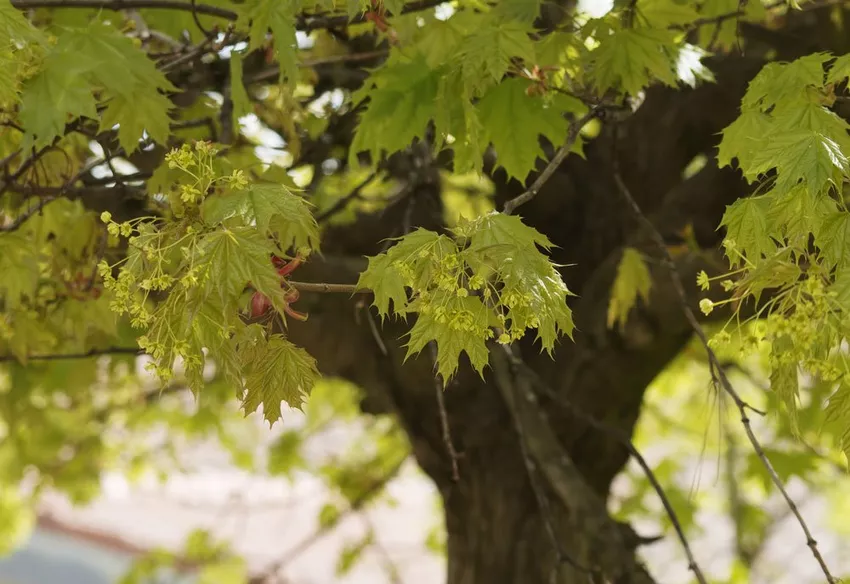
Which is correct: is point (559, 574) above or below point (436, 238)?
below

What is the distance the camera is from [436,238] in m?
1.04

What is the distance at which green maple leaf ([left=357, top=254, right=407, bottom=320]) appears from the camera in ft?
3.50

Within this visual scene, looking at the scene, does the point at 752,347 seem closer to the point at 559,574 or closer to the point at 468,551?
the point at 559,574

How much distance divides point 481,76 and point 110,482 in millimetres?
8487

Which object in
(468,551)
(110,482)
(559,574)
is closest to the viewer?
(559,574)

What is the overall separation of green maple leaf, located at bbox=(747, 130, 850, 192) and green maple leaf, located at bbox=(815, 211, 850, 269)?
5cm

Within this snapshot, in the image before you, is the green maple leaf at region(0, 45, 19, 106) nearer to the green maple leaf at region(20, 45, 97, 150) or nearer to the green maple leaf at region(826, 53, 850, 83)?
the green maple leaf at region(20, 45, 97, 150)

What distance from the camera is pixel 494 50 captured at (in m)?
1.38

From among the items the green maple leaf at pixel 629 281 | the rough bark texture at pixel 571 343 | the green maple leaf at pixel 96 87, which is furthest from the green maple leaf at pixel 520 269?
the rough bark texture at pixel 571 343

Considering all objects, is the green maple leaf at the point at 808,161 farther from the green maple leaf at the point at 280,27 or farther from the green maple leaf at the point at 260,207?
the green maple leaf at the point at 280,27

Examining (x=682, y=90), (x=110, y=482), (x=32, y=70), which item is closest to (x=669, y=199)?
(x=682, y=90)

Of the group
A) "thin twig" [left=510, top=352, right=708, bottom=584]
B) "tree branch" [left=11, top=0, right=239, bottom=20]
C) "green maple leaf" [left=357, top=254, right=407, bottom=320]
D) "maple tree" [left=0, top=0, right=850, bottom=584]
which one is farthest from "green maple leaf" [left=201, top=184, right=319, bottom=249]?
"thin twig" [left=510, top=352, right=708, bottom=584]

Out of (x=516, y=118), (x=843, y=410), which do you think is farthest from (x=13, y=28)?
(x=843, y=410)

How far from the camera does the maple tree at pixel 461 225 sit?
102 cm
